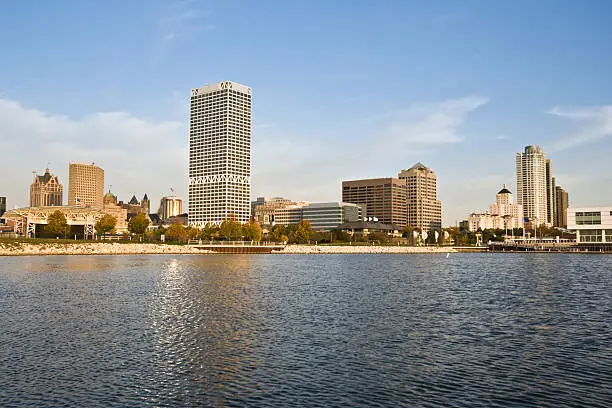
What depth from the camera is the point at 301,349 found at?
35.9 m

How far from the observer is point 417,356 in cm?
3419

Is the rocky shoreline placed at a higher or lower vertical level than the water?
higher

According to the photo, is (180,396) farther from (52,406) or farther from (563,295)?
(563,295)

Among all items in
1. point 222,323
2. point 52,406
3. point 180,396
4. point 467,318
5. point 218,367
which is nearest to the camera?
point 52,406

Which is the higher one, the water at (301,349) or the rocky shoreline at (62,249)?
the rocky shoreline at (62,249)

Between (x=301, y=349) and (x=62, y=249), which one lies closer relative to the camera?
(x=301, y=349)

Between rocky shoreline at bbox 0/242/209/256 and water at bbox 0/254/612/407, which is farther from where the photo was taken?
rocky shoreline at bbox 0/242/209/256

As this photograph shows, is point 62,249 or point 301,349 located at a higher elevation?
point 62,249

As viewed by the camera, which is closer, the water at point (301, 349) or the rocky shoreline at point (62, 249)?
the water at point (301, 349)

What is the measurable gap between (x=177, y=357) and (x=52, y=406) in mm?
10088

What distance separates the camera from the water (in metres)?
26.6

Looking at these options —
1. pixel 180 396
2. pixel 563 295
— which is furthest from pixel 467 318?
pixel 180 396

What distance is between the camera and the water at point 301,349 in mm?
26562

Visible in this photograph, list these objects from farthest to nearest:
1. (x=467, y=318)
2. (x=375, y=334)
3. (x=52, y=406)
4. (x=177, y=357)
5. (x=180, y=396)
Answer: (x=467, y=318), (x=375, y=334), (x=177, y=357), (x=180, y=396), (x=52, y=406)
